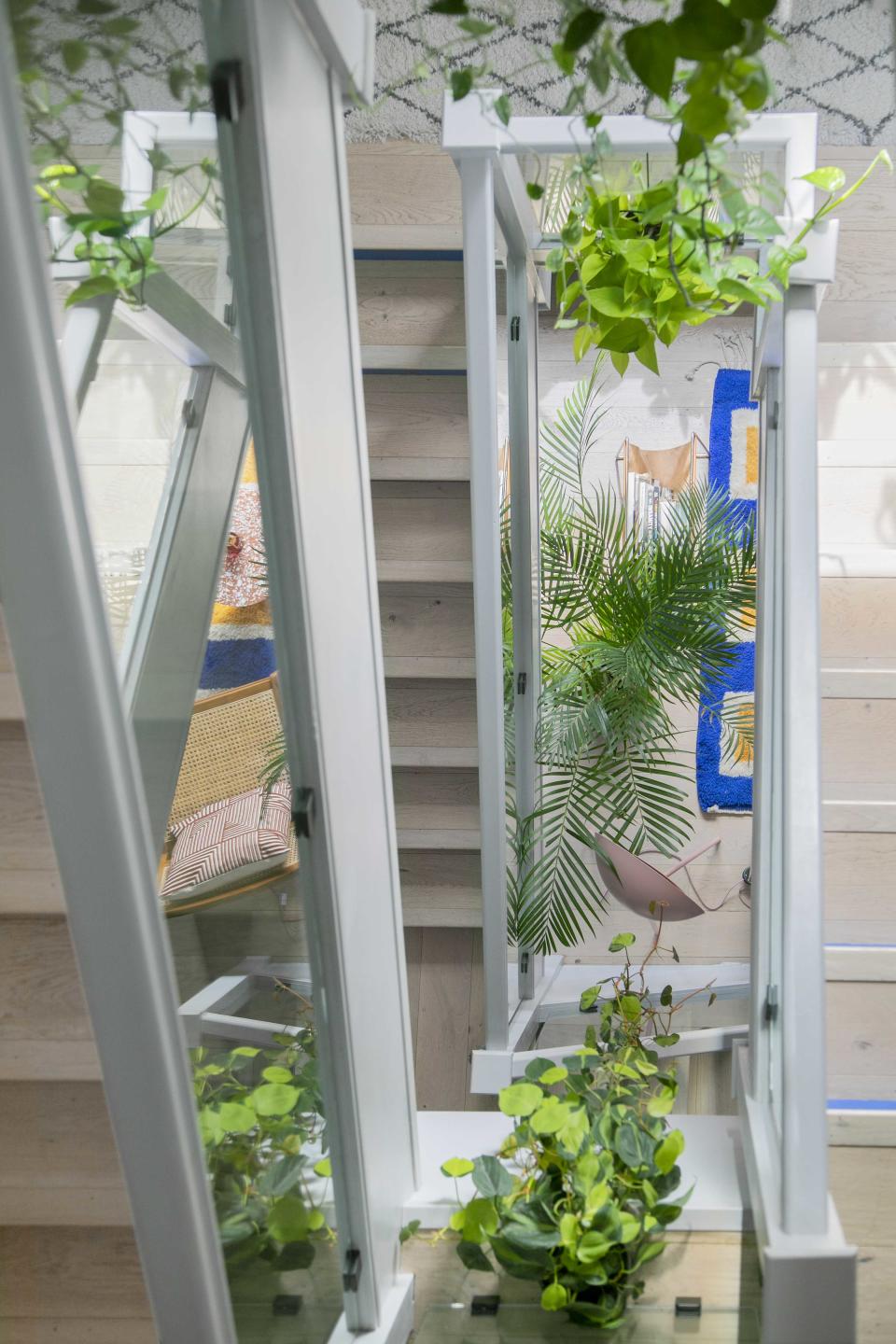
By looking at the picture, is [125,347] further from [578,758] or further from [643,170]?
[578,758]

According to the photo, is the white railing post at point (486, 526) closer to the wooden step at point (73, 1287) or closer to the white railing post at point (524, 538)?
the white railing post at point (524, 538)

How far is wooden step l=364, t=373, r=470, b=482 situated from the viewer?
280 centimetres

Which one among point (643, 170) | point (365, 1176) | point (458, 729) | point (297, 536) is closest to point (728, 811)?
point (458, 729)

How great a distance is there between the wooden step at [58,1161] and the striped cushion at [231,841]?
30 cm

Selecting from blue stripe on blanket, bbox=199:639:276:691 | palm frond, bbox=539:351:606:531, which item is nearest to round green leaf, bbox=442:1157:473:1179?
blue stripe on blanket, bbox=199:639:276:691

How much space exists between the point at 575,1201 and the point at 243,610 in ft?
2.86

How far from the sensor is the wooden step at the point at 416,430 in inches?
110

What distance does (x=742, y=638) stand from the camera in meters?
3.55

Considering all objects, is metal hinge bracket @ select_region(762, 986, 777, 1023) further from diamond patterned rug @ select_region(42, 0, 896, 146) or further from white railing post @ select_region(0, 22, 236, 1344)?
diamond patterned rug @ select_region(42, 0, 896, 146)

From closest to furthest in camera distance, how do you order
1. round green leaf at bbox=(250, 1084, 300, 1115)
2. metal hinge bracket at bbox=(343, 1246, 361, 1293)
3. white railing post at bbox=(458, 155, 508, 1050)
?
round green leaf at bbox=(250, 1084, 300, 1115), metal hinge bracket at bbox=(343, 1246, 361, 1293), white railing post at bbox=(458, 155, 508, 1050)

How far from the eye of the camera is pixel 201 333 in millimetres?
960

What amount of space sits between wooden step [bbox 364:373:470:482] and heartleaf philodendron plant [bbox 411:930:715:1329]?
158 centimetres

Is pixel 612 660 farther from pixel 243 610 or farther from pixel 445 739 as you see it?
pixel 243 610

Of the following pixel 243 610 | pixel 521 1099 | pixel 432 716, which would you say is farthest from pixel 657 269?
pixel 432 716
